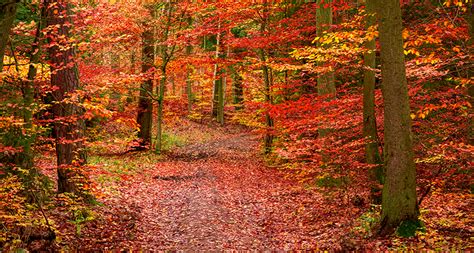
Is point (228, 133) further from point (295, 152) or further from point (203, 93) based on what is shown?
point (295, 152)

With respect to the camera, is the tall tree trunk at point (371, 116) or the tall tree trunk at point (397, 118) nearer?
the tall tree trunk at point (397, 118)

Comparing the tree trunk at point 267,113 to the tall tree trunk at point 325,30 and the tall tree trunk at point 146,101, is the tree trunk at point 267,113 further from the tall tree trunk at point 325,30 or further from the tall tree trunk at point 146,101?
the tall tree trunk at point 146,101

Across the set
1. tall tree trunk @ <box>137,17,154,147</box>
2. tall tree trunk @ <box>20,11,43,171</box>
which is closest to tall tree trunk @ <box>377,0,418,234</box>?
tall tree trunk @ <box>20,11,43,171</box>

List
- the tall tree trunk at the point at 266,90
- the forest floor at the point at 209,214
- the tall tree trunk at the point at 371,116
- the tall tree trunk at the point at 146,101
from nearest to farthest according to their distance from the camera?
1. the forest floor at the point at 209,214
2. the tall tree trunk at the point at 371,116
3. the tall tree trunk at the point at 266,90
4. the tall tree trunk at the point at 146,101

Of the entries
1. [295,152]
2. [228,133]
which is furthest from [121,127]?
[295,152]

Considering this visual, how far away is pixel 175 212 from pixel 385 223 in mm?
5699

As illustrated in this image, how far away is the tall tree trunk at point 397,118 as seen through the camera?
22.3ft

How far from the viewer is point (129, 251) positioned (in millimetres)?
7531

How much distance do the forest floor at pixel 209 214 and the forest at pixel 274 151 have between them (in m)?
0.05

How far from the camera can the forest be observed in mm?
6820

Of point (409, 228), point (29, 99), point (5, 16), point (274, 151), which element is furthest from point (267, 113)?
point (5, 16)

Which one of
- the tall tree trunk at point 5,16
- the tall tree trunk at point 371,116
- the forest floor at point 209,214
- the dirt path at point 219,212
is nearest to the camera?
the tall tree trunk at point 5,16

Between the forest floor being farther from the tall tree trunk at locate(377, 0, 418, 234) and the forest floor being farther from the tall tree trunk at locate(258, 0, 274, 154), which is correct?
the tall tree trunk at locate(258, 0, 274, 154)

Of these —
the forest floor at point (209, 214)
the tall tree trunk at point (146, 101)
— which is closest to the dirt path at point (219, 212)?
the forest floor at point (209, 214)
